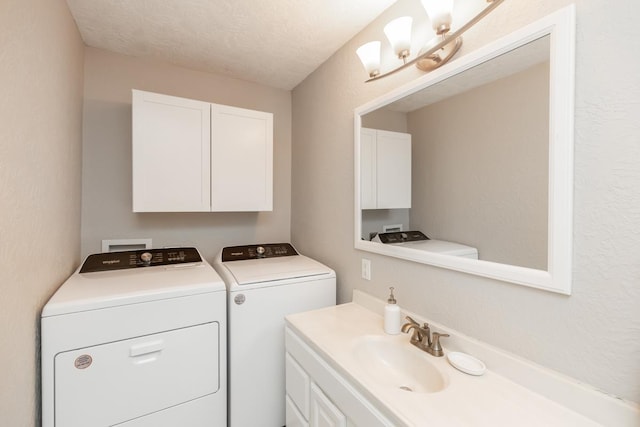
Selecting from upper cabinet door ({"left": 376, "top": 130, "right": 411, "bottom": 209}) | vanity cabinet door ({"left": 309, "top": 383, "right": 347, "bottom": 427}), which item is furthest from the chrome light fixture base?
vanity cabinet door ({"left": 309, "top": 383, "right": 347, "bottom": 427})

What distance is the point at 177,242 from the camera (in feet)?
6.92

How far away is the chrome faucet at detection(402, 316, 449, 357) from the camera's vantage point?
1100 mm

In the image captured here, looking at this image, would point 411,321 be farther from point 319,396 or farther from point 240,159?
point 240,159

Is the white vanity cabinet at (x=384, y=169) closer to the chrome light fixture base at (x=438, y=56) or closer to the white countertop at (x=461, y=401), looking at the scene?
the chrome light fixture base at (x=438, y=56)

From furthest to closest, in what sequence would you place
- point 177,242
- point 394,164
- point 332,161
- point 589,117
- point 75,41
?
point 177,242, point 332,161, point 75,41, point 394,164, point 589,117

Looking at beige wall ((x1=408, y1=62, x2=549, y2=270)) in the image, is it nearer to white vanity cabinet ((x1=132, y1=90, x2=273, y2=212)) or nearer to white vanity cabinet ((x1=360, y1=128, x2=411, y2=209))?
white vanity cabinet ((x1=360, y1=128, x2=411, y2=209))

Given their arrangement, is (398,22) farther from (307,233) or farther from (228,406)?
(228,406)

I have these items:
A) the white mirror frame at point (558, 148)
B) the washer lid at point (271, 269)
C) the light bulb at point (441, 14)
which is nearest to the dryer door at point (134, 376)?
the washer lid at point (271, 269)

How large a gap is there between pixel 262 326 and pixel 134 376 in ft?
2.02

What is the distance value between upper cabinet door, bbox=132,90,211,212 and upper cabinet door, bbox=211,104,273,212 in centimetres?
6

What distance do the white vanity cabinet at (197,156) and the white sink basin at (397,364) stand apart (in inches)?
48.2

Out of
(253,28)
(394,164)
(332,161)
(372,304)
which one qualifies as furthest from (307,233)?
(253,28)

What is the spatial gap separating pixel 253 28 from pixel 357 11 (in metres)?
0.61

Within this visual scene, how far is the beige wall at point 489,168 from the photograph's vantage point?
0.88 metres
